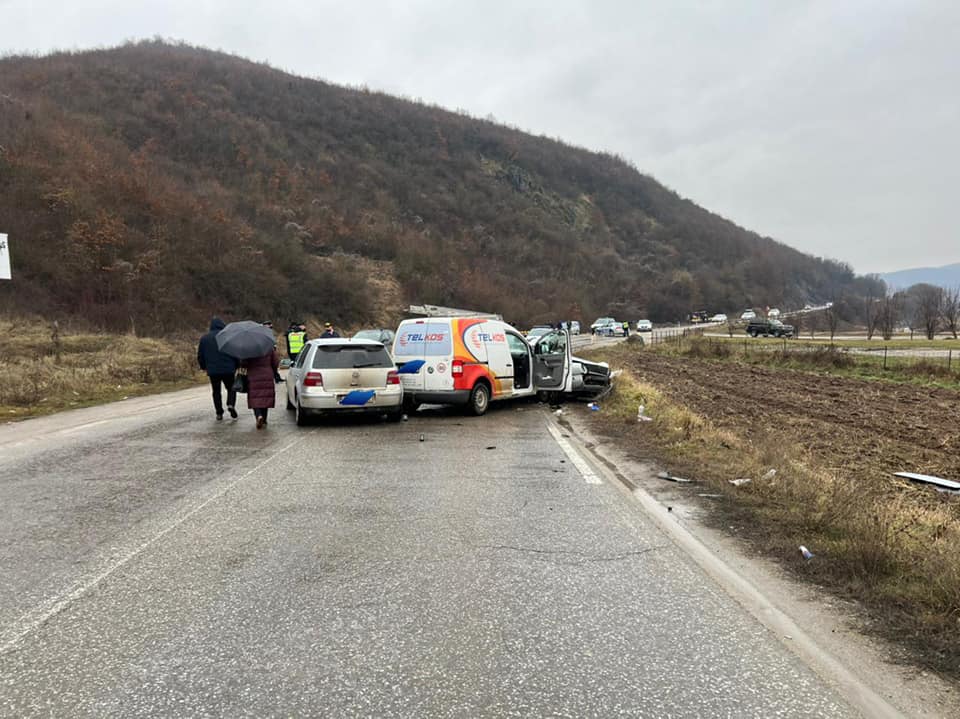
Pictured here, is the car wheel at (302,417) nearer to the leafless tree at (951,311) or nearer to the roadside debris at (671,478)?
the roadside debris at (671,478)

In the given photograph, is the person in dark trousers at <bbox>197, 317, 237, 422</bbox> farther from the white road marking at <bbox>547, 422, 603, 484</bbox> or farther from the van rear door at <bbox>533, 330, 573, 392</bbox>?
the van rear door at <bbox>533, 330, 573, 392</bbox>

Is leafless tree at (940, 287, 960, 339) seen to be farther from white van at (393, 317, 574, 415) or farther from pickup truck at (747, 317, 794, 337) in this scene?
white van at (393, 317, 574, 415)

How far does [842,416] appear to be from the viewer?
1600 centimetres

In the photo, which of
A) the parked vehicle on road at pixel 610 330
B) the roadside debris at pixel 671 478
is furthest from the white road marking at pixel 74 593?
the parked vehicle on road at pixel 610 330

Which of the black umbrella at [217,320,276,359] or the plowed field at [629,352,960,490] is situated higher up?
the black umbrella at [217,320,276,359]

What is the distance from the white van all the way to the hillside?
2753cm

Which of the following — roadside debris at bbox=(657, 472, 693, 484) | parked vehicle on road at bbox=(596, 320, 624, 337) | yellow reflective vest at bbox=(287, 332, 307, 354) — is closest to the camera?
roadside debris at bbox=(657, 472, 693, 484)

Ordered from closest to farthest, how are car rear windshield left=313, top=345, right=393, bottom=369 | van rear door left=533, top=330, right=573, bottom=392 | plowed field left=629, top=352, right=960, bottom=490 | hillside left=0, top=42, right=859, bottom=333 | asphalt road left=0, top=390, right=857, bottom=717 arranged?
1. asphalt road left=0, top=390, right=857, bottom=717
2. plowed field left=629, top=352, right=960, bottom=490
3. car rear windshield left=313, top=345, right=393, bottom=369
4. van rear door left=533, top=330, right=573, bottom=392
5. hillside left=0, top=42, right=859, bottom=333

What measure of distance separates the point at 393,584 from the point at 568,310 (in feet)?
302

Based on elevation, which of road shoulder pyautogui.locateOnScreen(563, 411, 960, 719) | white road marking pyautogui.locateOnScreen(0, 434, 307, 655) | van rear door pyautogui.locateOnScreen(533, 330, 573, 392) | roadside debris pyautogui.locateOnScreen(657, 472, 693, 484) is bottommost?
roadside debris pyautogui.locateOnScreen(657, 472, 693, 484)

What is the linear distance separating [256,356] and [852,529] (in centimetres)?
942

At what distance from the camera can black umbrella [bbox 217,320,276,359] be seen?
11.9m

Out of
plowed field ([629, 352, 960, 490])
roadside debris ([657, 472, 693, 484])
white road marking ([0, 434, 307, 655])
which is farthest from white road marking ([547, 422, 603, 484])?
white road marking ([0, 434, 307, 655])

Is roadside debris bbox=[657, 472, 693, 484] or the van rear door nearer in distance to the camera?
roadside debris bbox=[657, 472, 693, 484]
